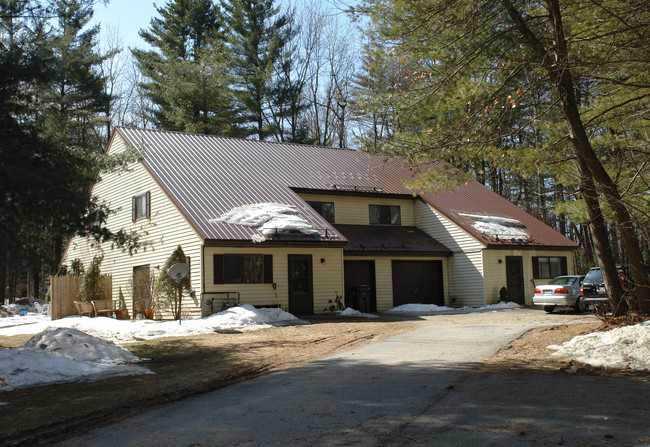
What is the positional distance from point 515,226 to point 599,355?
19.4 meters

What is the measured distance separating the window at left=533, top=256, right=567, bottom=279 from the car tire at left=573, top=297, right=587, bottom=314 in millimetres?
5904

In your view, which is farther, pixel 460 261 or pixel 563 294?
pixel 460 261

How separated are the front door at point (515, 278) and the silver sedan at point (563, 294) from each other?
469 centimetres

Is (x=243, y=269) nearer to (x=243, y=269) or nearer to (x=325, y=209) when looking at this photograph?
(x=243, y=269)

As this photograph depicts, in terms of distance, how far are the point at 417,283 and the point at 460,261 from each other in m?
2.18

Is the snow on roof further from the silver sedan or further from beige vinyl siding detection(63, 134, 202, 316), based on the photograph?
the silver sedan

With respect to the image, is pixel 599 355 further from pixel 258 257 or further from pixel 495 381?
pixel 258 257

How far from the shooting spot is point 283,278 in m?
21.8

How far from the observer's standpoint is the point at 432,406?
21.1 feet

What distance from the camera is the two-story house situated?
21172 mm

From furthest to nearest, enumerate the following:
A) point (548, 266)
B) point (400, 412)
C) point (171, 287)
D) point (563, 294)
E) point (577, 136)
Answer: point (548, 266), point (171, 287), point (563, 294), point (577, 136), point (400, 412)

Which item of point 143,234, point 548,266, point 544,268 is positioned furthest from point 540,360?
point 548,266

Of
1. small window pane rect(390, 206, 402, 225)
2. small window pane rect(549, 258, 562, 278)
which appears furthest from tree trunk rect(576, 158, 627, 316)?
Result: small window pane rect(549, 258, 562, 278)

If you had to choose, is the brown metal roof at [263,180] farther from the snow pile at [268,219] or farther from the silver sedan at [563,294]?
the silver sedan at [563,294]
